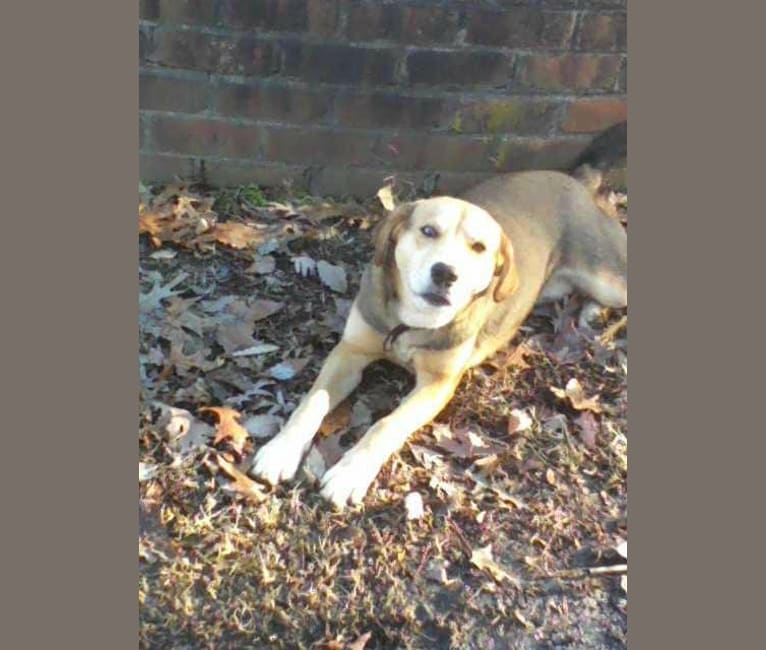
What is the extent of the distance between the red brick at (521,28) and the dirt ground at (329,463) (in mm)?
1166

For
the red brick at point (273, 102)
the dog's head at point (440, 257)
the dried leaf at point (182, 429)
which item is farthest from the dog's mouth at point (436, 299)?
the red brick at point (273, 102)

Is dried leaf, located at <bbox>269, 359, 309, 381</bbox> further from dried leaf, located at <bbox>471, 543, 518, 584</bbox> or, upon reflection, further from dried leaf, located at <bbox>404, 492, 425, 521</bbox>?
dried leaf, located at <bbox>471, 543, 518, 584</bbox>

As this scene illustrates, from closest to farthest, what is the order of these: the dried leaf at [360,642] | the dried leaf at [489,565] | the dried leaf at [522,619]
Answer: the dried leaf at [360,642]
the dried leaf at [522,619]
the dried leaf at [489,565]

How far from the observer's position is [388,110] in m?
4.20

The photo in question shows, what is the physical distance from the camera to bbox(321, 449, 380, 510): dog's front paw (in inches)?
122

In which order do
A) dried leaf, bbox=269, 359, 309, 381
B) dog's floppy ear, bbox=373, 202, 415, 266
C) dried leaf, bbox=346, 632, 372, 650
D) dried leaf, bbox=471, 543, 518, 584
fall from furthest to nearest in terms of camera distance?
dried leaf, bbox=269, 359, 309, 381 < dog's floppy ear, bbox=373, 202, 415, 266 < dried leaf, bbox=471, 543, 518, 584 < dried leaf, bbox=346, 632, 372, 650

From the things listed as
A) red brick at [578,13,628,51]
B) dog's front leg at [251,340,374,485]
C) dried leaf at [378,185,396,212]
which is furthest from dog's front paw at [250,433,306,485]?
red brick at [578,13,628,51]

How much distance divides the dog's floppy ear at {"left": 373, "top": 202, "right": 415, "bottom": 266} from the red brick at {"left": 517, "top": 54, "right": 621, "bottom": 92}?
3.88 ft

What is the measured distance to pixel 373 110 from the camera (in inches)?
165

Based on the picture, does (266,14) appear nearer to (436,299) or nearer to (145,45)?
(145,45)

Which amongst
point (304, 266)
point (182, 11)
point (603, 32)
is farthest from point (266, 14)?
point (603, 32)

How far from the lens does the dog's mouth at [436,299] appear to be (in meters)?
3.15

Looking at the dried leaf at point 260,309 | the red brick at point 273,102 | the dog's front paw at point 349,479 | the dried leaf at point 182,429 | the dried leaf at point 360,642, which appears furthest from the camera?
the red brick at point 273,102

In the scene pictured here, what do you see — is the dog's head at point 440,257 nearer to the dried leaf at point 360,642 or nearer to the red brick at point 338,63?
the red brick at point 338,63
